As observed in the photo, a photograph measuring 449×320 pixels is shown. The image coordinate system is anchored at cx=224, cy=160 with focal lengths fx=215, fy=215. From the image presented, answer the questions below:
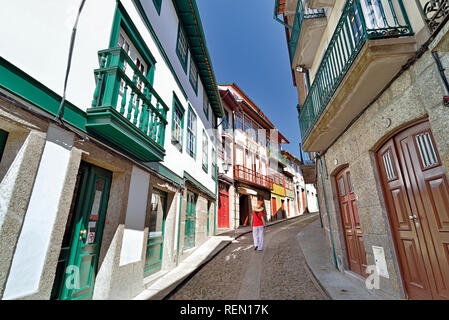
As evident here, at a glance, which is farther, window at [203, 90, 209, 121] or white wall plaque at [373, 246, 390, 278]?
window at [203, 90, 209, 121]

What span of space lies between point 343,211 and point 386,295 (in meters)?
2.06

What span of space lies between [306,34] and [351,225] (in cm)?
533

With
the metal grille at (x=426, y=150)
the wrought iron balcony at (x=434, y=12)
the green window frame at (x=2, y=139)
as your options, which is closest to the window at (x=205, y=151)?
the green window frame at (x=2, y=139)

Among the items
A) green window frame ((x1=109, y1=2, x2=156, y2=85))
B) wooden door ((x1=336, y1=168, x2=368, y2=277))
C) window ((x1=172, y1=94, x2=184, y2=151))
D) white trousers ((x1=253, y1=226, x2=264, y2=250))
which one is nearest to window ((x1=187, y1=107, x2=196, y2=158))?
window ((x1=172, y1=94, x2=184, y2=151))

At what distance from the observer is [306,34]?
20.5ft

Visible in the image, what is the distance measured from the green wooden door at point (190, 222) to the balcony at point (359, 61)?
14.6ft

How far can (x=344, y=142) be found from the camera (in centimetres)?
480

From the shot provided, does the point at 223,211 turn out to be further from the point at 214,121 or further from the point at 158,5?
the point at 158,5

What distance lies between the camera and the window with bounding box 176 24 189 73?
7.11 meters

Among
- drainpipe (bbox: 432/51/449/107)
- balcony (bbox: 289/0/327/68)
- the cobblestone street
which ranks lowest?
the cobblestone street

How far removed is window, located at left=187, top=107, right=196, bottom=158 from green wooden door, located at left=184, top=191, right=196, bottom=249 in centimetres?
155

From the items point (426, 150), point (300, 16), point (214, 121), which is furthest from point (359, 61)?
point (214, 121)

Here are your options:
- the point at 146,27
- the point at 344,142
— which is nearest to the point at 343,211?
the point at 344,142

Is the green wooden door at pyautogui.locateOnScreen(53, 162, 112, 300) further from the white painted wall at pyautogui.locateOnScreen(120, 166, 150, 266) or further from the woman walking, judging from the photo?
the woman walking
